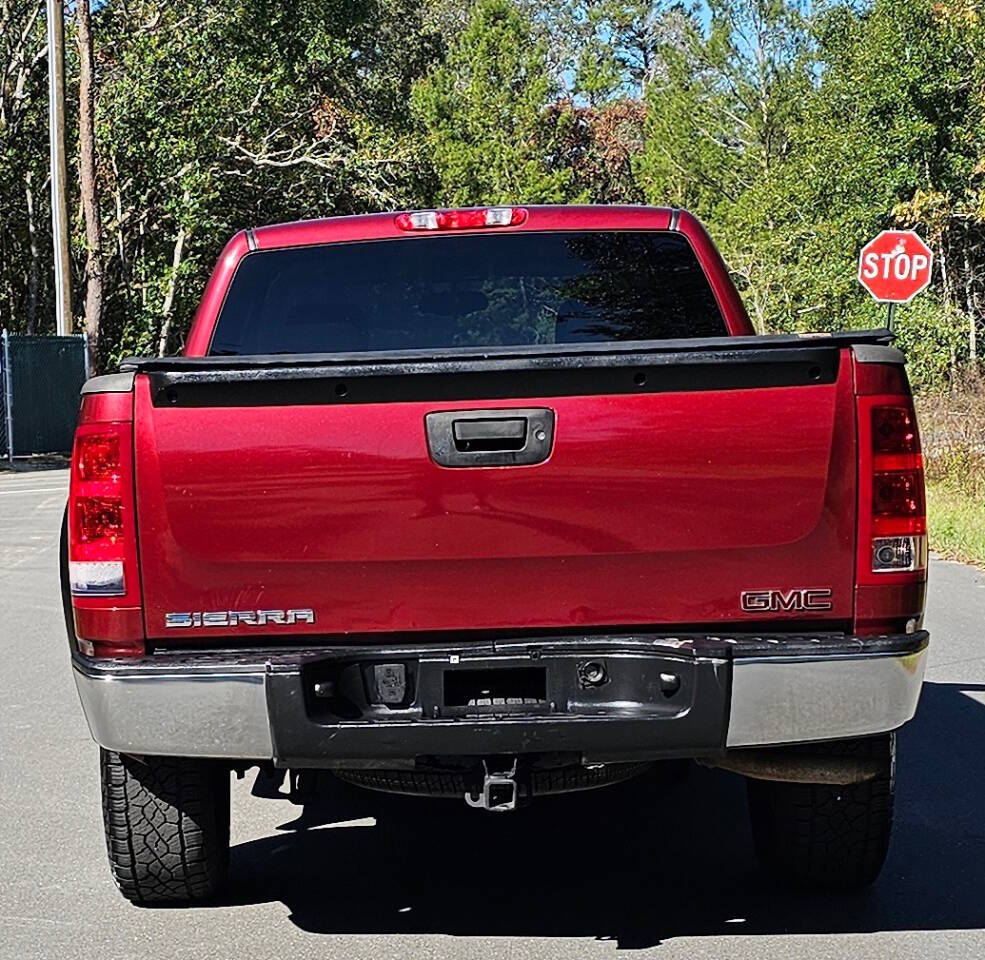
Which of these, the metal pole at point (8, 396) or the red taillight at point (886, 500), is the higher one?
the red taillight at point (886, 500)

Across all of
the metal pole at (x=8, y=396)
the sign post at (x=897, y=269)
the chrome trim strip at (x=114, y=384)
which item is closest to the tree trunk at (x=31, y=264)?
the metal pole at (x=8, y=396)

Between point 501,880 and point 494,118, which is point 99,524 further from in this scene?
point 494,118

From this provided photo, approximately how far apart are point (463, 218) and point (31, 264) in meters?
35.1

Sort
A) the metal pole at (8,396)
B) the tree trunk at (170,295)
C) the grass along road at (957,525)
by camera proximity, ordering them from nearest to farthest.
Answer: the grass along road at (957,525)
the metal pole at (8,396)
the tree trunk at (170,295)

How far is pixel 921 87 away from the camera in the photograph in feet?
106

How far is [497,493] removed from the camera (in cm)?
407

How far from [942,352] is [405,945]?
24.1m

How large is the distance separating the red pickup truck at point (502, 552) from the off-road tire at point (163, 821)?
1.56 ft

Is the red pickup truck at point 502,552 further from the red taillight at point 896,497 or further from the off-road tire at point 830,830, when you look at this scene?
the off-road tire at point 830,830

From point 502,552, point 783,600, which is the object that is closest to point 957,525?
point 783,600

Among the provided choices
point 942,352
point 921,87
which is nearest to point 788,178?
point 921,87

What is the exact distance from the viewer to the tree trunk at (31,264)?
36125 millimetres

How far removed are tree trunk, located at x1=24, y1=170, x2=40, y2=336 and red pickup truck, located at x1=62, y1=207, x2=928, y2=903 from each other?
32980 millimetres

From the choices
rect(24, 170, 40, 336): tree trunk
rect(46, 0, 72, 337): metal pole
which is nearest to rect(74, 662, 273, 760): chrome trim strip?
rect(46, 0, 72, 337): metal pole
